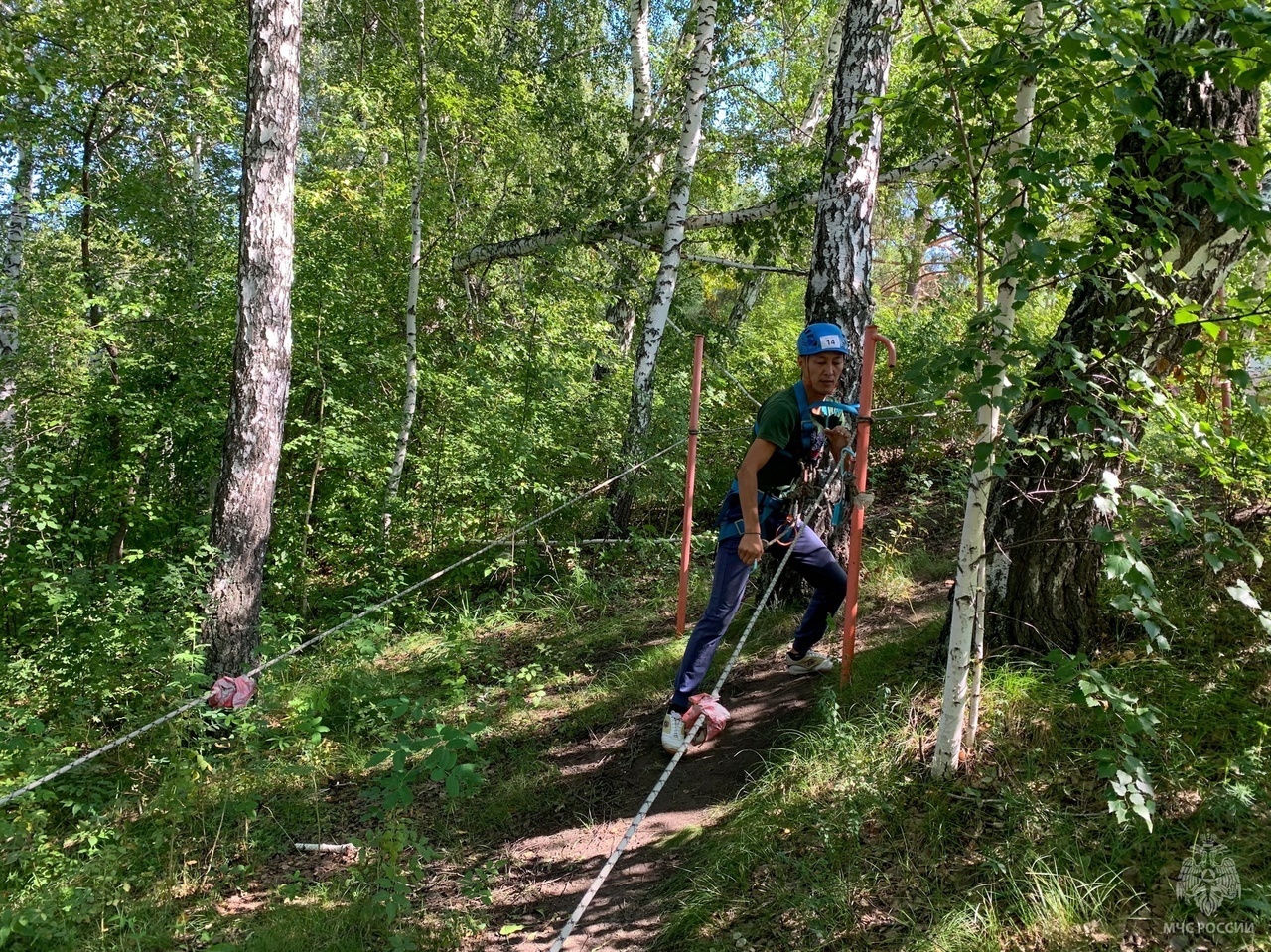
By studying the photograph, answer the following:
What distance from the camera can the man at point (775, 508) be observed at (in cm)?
353

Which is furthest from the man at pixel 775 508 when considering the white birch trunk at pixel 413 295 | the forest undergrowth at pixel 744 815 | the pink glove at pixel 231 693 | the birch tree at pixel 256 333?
the white birch trunk at pixel 413 295

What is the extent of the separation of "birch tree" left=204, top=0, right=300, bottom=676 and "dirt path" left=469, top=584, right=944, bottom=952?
106 inches

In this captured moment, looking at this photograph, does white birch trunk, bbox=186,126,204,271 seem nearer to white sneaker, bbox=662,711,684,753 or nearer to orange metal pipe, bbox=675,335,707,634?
orange metal pipe, bbox=675,335,707,634

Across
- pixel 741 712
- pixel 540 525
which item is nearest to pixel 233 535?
pixel 540 525

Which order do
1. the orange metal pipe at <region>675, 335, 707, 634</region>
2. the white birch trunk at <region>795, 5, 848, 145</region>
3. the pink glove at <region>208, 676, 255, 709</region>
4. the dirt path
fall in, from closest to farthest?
the dirt path
the pink glove at <region>208, 676, 255, 709</region>
the orange metal pipe at <region>675, 335, 707, 634</region>
the white birch trunk at <region>795, 5, 848, 145</region>

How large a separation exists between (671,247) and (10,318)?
823 cm

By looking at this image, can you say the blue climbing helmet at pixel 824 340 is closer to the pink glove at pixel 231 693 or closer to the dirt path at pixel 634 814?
the dirt path at pixel 634 814

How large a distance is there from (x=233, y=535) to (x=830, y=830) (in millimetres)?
4455

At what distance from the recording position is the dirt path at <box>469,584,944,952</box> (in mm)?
3049

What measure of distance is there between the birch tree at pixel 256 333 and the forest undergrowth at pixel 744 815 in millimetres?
718

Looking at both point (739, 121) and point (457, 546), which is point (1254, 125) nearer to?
point (457, 546)

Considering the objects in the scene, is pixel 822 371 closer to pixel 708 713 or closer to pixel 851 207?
A: pixel 708 713

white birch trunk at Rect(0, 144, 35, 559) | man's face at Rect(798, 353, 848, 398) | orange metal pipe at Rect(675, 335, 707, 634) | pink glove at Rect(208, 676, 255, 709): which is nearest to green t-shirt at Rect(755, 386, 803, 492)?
man's face at Rect(798, 353, 848, 398)

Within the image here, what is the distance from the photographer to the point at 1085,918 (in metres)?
2.25
